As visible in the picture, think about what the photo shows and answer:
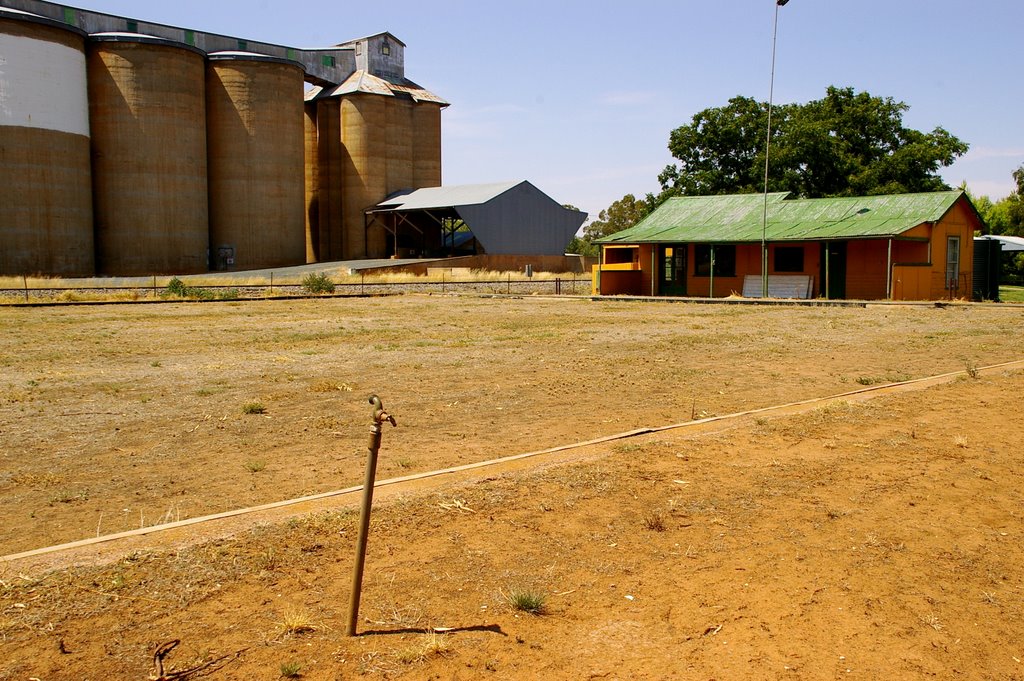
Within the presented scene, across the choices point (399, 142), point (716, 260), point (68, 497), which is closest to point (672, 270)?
point (716, 260)

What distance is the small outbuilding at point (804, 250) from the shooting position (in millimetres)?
33719

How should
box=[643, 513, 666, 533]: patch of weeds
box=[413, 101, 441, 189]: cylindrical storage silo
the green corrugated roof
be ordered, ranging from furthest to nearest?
box=[413, 101, 441, 189]: cylindrical storage silo, the green corrugated roof, box=[643, 513, 666, 533]: patch of weeds

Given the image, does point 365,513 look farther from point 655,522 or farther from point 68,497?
point 68,497

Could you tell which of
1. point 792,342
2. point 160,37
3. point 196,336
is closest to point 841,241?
point 792,342

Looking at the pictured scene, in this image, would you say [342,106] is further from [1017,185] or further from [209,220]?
[1017,185]

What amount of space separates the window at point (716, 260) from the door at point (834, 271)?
388 centimetres

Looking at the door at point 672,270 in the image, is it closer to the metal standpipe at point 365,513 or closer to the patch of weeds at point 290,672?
the metal standpipe at point 365,513

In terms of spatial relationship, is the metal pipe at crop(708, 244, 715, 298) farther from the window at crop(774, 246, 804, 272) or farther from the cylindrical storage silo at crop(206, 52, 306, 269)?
the cylindrical storage silo at crop(206, 52, 306, 269)

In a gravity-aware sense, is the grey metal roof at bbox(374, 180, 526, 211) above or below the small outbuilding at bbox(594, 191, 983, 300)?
above

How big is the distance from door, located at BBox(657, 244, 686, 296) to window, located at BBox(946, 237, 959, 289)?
10.8 m

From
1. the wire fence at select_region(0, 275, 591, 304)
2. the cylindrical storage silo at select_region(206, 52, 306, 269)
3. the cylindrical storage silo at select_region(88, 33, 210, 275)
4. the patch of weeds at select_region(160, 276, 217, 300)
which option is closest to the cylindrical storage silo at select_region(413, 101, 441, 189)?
the cylindrical storage silo at select_region(206, 52, 306, 269)

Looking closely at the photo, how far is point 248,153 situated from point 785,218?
3729 centimetres

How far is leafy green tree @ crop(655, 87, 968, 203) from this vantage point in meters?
59.7

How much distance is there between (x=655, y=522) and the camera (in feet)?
19.3
